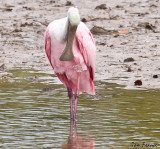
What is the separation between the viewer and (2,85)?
11312 mm

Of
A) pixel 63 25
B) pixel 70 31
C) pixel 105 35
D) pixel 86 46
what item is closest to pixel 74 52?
pixel 86 46

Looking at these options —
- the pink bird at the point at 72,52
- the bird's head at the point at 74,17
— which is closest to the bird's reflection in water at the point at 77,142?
the pink bird at the point at 72,52

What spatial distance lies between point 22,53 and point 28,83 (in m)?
3.26

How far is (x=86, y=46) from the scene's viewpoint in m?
9.31

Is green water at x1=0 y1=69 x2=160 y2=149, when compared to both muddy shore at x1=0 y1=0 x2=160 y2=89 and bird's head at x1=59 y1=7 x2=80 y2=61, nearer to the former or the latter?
bird's head at x1=59 y1=7 x2=80 y2=61

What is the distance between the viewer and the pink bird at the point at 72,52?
8797 mm

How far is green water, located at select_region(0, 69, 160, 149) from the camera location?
25.0 feet

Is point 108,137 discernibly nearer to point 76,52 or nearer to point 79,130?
point 79,130

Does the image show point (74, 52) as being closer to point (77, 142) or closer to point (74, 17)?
point (74, 17)

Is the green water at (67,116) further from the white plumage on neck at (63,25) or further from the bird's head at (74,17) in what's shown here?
the bird's head at (74,17)

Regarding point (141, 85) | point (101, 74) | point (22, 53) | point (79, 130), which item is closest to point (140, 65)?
point (101, 74)

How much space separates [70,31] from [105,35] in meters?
8.04

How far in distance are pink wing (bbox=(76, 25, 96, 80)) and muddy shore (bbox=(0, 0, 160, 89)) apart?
1.97 m

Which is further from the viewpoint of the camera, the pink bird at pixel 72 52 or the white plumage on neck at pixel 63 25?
the pink bird at pixel 72 52
